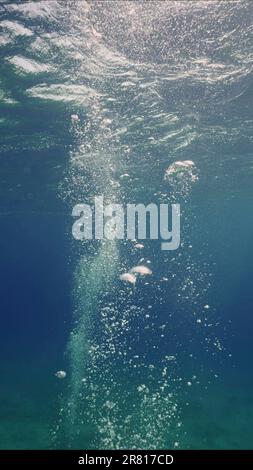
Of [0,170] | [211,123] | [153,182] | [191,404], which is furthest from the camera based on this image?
[153,182]

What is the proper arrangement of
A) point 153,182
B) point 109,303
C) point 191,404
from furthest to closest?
point 109,303 → point 153,182 → point 191,404

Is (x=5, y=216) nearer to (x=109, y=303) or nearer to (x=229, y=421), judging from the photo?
(x=229, y=421)

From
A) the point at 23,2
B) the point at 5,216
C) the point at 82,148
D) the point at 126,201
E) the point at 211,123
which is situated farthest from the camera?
the point at 5,216

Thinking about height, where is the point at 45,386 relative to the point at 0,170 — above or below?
below

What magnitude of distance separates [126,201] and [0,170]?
38.2ft

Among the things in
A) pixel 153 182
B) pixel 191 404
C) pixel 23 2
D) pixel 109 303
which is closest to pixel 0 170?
pixel 153 182

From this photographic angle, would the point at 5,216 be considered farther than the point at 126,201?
Yes

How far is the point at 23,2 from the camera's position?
895cm

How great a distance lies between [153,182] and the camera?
89.1ft

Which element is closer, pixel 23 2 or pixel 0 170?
pixel 23 2

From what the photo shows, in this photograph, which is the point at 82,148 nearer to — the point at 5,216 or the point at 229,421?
the point at 229,421

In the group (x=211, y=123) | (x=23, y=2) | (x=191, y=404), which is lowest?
(x=191, y=404)
